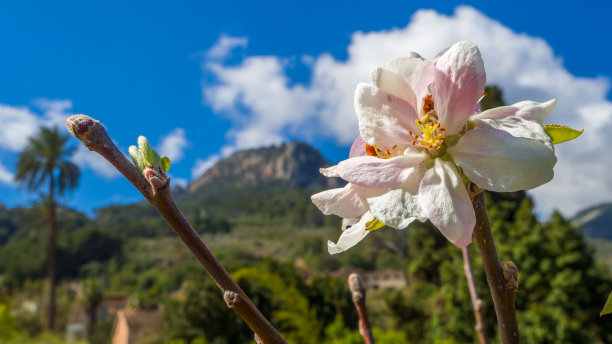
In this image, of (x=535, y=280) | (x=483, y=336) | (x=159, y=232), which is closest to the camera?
(x=483, y=336)

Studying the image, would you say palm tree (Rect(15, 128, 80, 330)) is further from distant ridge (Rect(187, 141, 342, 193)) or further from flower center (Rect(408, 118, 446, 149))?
distant ridge (Rect(187, 141, 342, 193))

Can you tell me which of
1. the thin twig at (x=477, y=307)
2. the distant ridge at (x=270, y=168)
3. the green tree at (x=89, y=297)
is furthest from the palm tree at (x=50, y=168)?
the distant ridge at (x=270, y=168)

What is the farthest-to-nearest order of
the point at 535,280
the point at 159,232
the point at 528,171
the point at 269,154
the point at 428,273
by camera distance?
the point at 269,154
the point at 159,232
the point at 428,273
the point at 535,280
the point at 528,171

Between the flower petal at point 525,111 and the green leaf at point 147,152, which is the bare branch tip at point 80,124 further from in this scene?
the flower petal at point 525,111

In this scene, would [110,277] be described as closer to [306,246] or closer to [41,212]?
[306,246]

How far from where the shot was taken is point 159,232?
70.7m

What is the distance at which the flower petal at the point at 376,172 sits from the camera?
0.48 m

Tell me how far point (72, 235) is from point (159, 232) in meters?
14.2

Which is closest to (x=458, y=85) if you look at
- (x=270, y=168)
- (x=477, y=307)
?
(x=477, y=307)

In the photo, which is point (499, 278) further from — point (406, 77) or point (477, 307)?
point (477, 307)

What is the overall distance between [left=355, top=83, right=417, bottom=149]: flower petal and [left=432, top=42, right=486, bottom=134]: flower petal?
4 cm

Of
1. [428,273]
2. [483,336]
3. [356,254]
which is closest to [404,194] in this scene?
[483,336]

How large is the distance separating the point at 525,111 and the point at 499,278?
172 mm

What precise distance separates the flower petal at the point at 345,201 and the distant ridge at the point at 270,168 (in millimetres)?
102543
